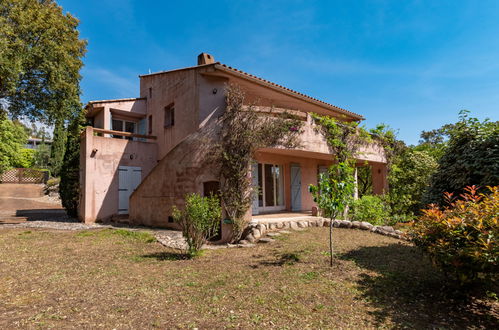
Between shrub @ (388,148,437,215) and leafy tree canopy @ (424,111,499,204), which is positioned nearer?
leafy tree canopy @ (424,111,499,204)

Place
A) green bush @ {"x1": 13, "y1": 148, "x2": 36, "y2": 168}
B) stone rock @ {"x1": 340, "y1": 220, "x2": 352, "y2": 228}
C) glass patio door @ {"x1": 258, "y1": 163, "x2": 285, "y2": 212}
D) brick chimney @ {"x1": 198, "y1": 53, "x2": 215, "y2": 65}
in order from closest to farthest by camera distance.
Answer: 1. stone rock @ {"x1": 340, "y1": 220, "x2": 352, "y2": 228}
2. glass patio door @ {"x1": 258, "y1": 163, "x2": 285, "y2": 212}
3. brick chimney @ {"x1": 198, "y1": 53, "x2": 215, "y2": 65}
4. green bush @ {"x1": 13, "y1": 148, "x2": 36, "y2": 168}

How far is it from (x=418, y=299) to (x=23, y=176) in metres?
36.8

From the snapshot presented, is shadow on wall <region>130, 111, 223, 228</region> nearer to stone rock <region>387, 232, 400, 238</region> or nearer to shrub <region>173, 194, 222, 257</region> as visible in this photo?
shrub <region>173, 194, 222, 257</region>

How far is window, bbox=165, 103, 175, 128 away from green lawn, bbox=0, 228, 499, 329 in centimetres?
752

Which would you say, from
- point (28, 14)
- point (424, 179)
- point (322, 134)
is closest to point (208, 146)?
point (322, 134)

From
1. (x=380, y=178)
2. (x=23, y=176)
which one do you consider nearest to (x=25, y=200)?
(x=23, y=176)

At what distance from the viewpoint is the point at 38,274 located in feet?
17.0

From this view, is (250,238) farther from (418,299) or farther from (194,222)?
(418,299)

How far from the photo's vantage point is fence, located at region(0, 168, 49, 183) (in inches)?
1087

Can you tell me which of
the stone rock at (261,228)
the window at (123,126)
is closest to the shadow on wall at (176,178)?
the stone rock at (261,228)

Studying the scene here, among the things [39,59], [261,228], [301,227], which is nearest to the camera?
[261,228]

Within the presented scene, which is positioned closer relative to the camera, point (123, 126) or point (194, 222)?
point (194, 222)

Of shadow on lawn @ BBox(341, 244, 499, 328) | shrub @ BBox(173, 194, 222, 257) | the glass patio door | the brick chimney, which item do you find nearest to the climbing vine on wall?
shrub @ BBox(173, 194, 222, 257)

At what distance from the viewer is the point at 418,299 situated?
13.1 ft
